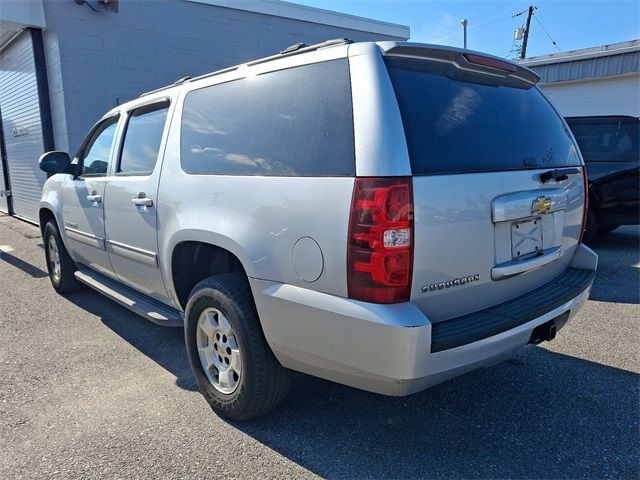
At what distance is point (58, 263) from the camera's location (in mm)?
5312

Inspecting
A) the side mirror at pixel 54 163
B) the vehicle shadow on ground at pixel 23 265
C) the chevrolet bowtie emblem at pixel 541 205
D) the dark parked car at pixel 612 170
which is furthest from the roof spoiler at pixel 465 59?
the vehicle shadow on ground at pixel 23 265

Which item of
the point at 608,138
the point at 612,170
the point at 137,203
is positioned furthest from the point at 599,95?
the point at 137,203

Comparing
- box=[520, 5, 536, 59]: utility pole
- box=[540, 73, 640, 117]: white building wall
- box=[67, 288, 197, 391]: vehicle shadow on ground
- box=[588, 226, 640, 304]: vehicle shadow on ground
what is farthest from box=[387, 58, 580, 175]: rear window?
box=[520, 5, 536, 59]: utility pole

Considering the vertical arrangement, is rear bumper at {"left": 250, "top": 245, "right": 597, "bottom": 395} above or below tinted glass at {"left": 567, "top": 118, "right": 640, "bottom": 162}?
below

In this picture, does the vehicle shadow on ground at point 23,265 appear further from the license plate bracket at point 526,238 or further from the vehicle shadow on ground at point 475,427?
the license plate bracket at point 526,238

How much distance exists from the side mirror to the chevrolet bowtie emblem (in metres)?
4.19

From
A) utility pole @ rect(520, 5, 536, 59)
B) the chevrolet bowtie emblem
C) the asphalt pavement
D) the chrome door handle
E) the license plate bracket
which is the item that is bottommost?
the asphalt pavement

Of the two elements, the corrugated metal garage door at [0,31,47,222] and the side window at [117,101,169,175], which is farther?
the corrugated metal garage door at [0,31,47,222]

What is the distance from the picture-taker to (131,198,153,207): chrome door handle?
322cm

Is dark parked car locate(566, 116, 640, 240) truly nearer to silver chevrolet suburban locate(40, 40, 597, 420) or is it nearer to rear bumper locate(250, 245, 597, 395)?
silver chevrolet suburban locate(40, 40, 597, 420)

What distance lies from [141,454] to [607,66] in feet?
51.4

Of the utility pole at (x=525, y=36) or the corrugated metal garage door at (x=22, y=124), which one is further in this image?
the utility pole at (x=525, y=36)

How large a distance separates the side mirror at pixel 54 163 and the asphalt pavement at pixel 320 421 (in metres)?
1.63

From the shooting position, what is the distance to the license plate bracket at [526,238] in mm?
2392
